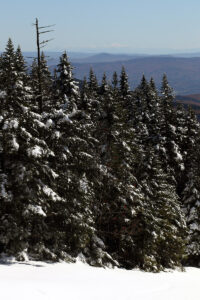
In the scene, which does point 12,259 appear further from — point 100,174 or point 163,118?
point 163,118

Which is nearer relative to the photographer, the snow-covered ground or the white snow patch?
the snow-covered ground

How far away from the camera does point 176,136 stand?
44094 mm

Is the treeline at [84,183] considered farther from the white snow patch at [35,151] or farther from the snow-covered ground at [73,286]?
the snow-covered ground at [73,286]

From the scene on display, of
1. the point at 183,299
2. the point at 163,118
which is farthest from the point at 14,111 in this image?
the point at 163,118

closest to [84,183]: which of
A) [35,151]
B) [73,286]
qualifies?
[35,151]

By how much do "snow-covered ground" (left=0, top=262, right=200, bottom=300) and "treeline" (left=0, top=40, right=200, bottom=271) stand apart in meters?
1.13

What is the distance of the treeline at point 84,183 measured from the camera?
14305 millimetres

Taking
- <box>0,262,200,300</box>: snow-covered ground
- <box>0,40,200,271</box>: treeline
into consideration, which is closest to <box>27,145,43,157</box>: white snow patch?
<box>0,40,200,271</box>: treeline

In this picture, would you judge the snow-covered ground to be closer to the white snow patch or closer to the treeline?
the treeline

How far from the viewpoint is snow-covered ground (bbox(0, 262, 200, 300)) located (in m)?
10.2

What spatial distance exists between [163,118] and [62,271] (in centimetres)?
3021

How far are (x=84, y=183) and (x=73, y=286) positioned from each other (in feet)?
18.2

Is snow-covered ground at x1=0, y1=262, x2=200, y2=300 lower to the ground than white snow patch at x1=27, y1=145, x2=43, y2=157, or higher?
lower

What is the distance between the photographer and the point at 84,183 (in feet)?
55.6
